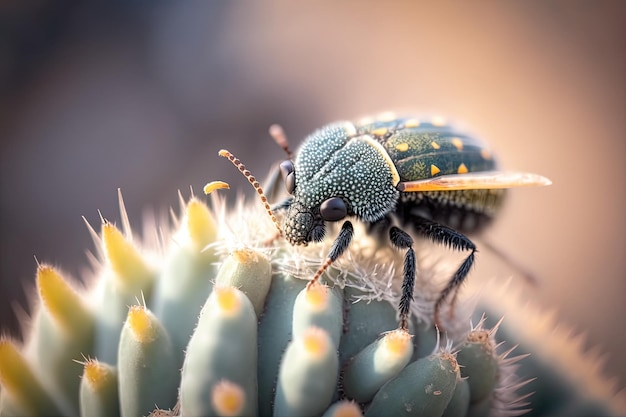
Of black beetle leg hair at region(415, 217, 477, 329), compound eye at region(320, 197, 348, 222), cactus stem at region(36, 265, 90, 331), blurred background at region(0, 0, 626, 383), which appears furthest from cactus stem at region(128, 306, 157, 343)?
blurred background at region(0, 0, 626, 383)

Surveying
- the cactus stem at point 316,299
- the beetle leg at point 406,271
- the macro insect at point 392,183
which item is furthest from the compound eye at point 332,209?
the cactus stem at point 316,299

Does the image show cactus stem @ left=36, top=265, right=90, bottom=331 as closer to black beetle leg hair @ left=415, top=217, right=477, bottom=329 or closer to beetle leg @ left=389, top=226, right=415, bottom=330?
beetle leg @ left=389, top=226, right=415, bottom=330

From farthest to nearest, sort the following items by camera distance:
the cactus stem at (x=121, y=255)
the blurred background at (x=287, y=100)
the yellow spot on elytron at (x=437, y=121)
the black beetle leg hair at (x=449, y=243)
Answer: the blurred background at (x=287, y=100)
the yellow spot on elytron at (x=437, y=121)
the black beetle leg hair at (x=449, y=243)
the cactus stem at (x=121, y=255)

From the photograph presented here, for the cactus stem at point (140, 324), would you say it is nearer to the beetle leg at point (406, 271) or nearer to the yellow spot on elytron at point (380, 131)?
the beetle leg at point (406, 271)

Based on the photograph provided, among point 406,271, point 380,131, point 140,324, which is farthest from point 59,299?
point 380,131

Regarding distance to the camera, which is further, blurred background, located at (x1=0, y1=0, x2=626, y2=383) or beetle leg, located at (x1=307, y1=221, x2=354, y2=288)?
blurred background, located at (x1=0, y1=0, x2=626, y2=383)

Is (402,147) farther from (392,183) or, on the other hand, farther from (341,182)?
(341,182)
